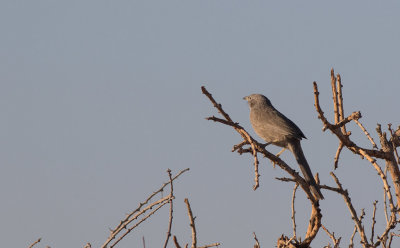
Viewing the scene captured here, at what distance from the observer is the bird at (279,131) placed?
8384 mm

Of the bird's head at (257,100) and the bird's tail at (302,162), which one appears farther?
the bird's head at (257,100)

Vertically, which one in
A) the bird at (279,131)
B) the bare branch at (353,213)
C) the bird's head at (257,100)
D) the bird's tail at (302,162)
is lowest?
the bare branch at (353,213)

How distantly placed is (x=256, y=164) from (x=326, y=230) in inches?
46.3

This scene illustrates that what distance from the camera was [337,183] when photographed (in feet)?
16.1

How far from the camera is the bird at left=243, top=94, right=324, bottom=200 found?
330 inches

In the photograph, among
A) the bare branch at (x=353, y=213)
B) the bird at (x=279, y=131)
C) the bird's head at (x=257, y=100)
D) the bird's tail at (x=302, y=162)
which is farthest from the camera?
the bird's head at (x=257, y=100)

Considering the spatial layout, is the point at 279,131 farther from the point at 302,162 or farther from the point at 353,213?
the point at 353,213

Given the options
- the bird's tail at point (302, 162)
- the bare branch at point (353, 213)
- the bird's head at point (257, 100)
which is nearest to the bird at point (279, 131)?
the bird's tail at point (302, 162)

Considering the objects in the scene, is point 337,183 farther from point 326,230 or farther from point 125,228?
point 125,228

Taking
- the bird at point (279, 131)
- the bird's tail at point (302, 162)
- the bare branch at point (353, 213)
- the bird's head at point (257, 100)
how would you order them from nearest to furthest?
the bare branch at point (353, 213) → the bird's tail at point (302, 162) → the bird at point (279, 131) → the bird's head at point (257, 100)

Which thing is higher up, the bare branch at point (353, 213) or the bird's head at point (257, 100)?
the bird's head at point (257, 100)

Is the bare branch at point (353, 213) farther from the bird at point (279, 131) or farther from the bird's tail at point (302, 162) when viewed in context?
the bird at point (279, 131)

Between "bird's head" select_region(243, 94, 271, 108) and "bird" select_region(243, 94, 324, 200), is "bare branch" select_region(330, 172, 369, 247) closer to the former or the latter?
"bird" select_region(243, 94, 324, 200)

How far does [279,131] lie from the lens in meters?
8.88
